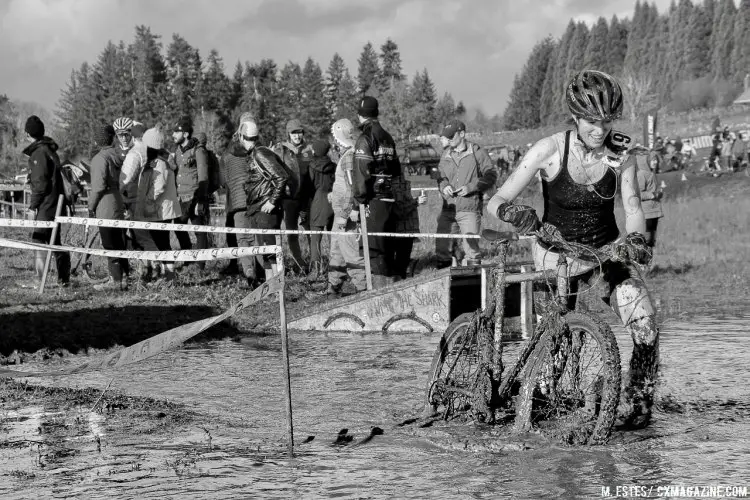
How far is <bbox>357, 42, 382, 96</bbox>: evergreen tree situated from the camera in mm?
175250

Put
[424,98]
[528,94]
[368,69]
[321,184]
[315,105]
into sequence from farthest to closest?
[368,69] → [528,94] → [315,105] → [424,98] → [321,184]

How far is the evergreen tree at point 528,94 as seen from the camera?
163 meters

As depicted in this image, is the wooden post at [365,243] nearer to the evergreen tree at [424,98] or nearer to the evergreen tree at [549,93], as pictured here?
the evergreen tree at [424,98]

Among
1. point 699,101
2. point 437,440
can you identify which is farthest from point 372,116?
point 699,101

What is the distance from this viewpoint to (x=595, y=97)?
630 cm

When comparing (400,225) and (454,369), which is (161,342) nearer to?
(454,369)

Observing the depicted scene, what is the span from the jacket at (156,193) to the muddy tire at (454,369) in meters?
8.36

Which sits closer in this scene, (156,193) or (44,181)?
(44,181)

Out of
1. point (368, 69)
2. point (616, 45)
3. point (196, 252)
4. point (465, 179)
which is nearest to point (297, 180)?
point (465, 179)

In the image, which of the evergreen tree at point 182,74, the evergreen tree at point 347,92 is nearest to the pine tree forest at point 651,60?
the evergreen tree at point 347,92

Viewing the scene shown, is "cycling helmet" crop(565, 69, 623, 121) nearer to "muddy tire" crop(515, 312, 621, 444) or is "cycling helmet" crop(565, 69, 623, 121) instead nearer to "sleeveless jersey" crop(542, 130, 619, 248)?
"sleeveless jersey" crop(542, 130, 619, 248)

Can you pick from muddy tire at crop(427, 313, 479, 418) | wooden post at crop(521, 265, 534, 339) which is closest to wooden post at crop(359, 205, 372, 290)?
wooden post at crop(521, 265, 534, 339)

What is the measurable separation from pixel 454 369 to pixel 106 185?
332 inches

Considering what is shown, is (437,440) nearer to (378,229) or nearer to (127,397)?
(127,397)
